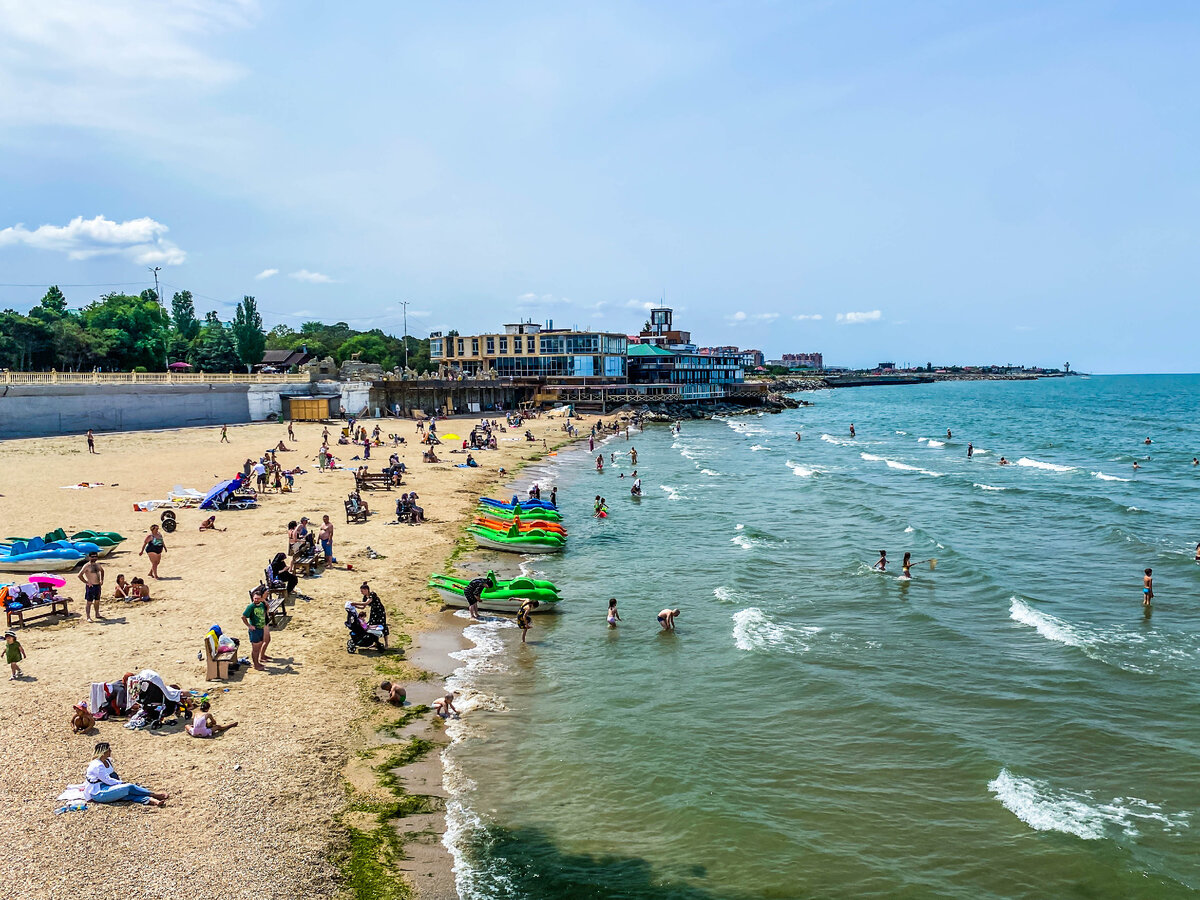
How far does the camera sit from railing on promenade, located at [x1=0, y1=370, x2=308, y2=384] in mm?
46722

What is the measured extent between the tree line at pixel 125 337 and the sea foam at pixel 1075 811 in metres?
67.7

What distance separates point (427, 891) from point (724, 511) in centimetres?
2932

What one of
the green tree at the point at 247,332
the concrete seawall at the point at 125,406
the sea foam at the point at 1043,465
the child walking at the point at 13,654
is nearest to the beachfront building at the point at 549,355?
the green tree at the point at 247,332

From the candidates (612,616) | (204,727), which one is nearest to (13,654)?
(204,727)

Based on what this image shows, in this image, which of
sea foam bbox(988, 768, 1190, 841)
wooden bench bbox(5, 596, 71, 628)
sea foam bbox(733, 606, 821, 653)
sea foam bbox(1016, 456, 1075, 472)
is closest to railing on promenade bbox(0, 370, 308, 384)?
wooden bench bbox(5, 596, 71, 628)

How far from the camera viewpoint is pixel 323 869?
10562 mm

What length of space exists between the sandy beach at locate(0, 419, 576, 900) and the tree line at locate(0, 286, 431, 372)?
4194cm

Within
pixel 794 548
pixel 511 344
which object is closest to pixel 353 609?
pixel 794 548

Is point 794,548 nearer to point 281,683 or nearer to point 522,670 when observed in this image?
point 522,670

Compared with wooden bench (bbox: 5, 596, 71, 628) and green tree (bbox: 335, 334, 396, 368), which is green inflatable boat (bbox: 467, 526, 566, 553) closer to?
wooden bench (bbox: 5, 596, 71, 628)

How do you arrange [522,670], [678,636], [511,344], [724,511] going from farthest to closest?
[511,344] → [724,511] → [678,636] → [522,670]

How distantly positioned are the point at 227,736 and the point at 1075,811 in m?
13.8

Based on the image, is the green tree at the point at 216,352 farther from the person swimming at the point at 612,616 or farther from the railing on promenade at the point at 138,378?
the person swimming at the point at 612,616

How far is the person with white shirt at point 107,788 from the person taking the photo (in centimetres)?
1116
